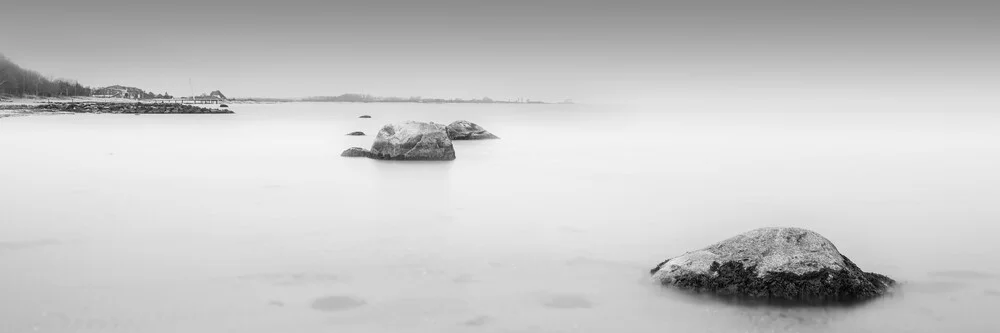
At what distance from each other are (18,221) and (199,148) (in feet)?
40.1

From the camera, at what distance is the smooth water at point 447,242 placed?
15.7ft

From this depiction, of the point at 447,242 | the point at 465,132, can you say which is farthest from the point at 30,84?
the point at 447,242

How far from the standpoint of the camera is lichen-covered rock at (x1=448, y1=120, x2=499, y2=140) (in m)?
23.6

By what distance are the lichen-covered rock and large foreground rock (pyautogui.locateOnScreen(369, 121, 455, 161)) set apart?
24.2 ft

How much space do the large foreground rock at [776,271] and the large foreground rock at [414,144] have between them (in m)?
10.4

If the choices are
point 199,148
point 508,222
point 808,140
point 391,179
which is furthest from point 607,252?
point 808,140

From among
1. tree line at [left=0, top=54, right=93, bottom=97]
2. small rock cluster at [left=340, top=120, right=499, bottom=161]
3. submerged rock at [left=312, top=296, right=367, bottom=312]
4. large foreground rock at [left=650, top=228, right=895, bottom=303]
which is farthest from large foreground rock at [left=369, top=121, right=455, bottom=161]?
tree line at [left=0, top=54, right=93, bottom=97]

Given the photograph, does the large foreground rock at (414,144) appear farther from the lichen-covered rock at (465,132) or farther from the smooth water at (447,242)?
the lichen-covered rock at (465,132)

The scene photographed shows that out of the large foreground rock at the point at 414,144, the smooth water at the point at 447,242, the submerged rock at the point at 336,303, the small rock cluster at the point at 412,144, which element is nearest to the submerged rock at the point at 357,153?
the small rock cluster at the point at 412,144

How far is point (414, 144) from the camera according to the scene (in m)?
15.4

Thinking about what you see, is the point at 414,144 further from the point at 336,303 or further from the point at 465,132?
the point at 336,303

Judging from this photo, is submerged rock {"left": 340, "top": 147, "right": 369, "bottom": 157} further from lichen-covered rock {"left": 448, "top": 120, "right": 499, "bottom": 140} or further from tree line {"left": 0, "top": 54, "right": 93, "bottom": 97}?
tree line {"left": 0, "top": 54, "right": 93, "bottom": 97}

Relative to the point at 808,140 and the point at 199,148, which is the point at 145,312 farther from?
the point at 808,140

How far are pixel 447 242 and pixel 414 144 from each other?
8479 mm
